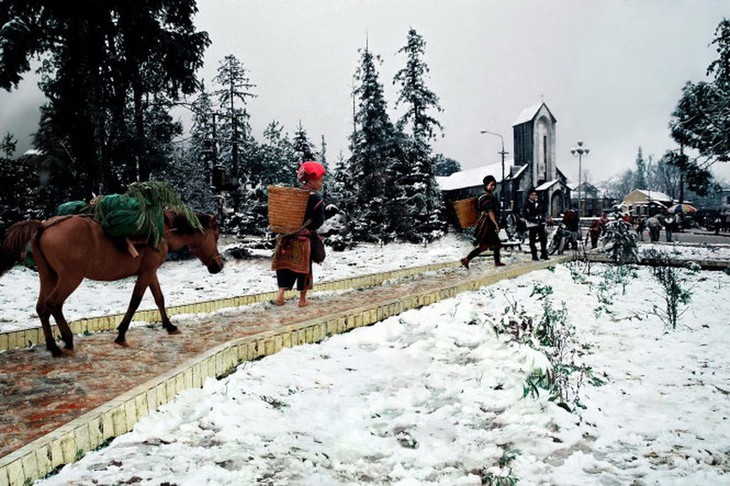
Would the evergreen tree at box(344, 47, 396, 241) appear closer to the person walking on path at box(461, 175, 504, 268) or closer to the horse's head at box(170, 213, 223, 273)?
the person walking on path at box(461, 175, 504, 268)

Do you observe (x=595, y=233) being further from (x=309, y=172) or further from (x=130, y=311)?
(x=130, y=311)

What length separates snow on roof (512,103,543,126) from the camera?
51.5 metres

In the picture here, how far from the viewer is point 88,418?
2850 millimetres

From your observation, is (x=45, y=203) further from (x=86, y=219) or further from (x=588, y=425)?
(x=588, y=425)

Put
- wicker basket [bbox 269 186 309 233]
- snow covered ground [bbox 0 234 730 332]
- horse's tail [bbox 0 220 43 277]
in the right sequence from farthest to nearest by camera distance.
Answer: snow covered ground [bbox 0 234 730 332], wicker basket [bbox 269 186 309 233], horse's tail [bbox 0 220 43 277]

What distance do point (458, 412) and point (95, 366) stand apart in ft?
10.9

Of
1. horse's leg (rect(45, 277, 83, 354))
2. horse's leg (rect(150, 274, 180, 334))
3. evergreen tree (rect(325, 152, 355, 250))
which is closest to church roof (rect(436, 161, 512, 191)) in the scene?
evergreen tree (rect(325, 152, 355, 250))

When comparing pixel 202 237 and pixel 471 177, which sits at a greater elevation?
pixel 471 177

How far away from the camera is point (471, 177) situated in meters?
51.7

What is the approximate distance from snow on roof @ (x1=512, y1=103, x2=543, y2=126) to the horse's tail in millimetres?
53386

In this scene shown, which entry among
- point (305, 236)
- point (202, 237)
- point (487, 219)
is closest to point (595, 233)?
point (487, 219)

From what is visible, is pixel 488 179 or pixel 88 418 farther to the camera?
pixel 488 179

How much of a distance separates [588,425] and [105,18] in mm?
14693

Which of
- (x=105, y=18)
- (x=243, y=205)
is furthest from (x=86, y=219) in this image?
(x=243, y=205)
